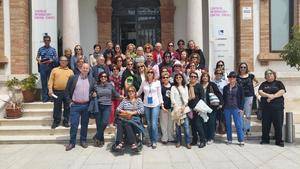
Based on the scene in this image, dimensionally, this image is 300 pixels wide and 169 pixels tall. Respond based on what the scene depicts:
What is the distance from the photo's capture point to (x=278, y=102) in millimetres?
9406

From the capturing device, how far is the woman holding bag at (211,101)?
9586 millimetres

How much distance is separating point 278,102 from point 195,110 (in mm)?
1869

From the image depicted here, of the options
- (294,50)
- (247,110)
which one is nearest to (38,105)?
(247,110)

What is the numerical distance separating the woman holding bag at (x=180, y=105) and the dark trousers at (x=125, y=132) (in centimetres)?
110

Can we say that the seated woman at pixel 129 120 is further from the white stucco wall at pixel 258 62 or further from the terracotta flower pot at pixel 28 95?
the white stucco wall at pixel 258 62

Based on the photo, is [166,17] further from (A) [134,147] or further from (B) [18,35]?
(A) [134,147]

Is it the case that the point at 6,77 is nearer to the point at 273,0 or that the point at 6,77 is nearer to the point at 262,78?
the point at 262,78

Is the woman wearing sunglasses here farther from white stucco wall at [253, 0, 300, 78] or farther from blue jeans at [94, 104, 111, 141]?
white stucco wall at [253, 0, 300, 78]

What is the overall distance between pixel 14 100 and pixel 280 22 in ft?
28.8

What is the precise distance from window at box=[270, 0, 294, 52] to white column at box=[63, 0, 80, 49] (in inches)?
252

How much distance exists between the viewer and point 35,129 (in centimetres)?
1059

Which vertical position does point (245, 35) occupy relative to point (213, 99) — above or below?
above

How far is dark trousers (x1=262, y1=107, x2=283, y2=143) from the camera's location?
9.42m

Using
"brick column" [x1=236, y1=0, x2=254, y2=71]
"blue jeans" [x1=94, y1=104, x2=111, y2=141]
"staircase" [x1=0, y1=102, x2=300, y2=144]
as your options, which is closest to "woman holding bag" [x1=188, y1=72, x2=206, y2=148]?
"staircase" [x1=0, y1=102, x2=300, y2=144]
